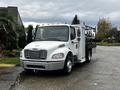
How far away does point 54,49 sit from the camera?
1155 centimetres

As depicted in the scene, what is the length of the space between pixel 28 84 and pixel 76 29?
4.69m

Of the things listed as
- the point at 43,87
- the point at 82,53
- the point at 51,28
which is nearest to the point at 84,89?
the point at 43,87

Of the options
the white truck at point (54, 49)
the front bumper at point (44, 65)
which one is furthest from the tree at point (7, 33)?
the front bumper at point (44, 65)

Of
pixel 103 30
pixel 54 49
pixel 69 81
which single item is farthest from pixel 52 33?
pixel 103 30

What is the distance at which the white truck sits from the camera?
11.3 meters

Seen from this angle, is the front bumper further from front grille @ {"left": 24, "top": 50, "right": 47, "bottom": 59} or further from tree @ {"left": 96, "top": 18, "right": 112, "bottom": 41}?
tree @ {"left": 96, "top": 18, "right": 112, "bottom": 41}

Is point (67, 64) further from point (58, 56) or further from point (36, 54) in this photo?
point (36, 54)

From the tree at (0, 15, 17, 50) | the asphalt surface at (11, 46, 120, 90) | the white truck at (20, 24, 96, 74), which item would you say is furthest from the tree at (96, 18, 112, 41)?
the asphalt surface at (11, 46, 120, 90)

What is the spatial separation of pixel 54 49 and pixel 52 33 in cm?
160

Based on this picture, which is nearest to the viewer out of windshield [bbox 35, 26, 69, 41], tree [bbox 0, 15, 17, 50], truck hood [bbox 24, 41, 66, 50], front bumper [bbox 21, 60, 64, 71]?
front bumper [bbox 21, 60, 64, 71]

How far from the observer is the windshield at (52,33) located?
12688 millimetres

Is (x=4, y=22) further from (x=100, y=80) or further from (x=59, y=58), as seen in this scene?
(x=100, y=80)

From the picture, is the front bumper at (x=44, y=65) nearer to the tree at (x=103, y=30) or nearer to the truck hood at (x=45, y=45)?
the truck hood at (x=45, y=45)

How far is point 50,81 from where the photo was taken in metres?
10.6
